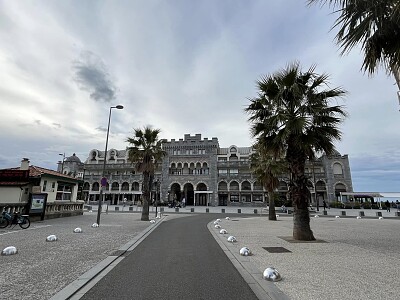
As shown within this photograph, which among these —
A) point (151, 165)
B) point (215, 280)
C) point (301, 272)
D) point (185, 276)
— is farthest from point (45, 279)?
point (151, 165)

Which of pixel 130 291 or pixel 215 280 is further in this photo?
pixel 215 280

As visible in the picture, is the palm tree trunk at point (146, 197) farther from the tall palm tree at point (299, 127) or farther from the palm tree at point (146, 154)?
the tall palm tree at point (299, 127)

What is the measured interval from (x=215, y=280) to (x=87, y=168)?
70.6 meters

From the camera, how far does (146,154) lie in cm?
2084

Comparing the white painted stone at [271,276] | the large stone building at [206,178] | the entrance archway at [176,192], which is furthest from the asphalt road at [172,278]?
the entrance archway at [176,192]

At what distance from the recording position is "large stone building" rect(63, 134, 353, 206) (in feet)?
186

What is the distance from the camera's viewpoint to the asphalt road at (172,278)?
14.6ft

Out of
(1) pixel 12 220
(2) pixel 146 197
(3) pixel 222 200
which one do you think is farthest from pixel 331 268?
(3) pixel 222 200

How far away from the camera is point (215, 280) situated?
5.28 meters

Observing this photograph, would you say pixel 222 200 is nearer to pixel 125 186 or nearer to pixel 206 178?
pixel 206 178

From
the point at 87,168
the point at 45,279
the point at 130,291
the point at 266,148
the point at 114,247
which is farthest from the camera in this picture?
the point at 87,168

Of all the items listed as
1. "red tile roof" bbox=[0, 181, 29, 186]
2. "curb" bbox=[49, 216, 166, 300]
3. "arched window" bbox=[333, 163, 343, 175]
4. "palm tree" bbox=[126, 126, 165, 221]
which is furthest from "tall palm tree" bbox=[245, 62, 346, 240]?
"arched window" bbox=[333, 163, 343, 175]

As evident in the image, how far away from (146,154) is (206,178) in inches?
1556

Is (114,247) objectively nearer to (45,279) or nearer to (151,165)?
(45,279)
